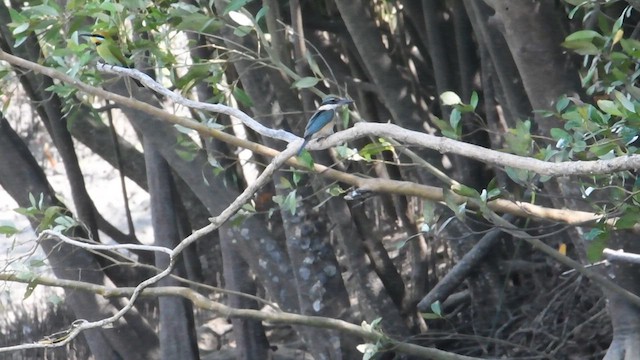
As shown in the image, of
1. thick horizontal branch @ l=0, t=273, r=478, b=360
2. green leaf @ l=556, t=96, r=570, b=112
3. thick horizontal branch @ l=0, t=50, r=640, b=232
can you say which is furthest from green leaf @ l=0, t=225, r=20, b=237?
green leaf @ l=556, t=96, r=570, b=112

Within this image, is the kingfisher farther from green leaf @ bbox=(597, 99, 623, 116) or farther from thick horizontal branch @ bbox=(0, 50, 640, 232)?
green leaf @ bbox=(597, 99, 623, 116)

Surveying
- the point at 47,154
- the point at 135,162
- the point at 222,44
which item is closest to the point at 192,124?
the point at 222,44

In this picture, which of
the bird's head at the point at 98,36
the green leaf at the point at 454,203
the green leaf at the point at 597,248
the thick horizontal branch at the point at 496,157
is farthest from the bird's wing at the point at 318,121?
the green leaf at the point at 597,248

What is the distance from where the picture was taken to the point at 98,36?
439 centimetres

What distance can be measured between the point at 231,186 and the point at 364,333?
1.57 meters

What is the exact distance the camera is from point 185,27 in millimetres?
4414

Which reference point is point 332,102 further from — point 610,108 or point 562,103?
point 610,108

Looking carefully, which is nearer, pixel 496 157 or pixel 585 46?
pixel 496 157

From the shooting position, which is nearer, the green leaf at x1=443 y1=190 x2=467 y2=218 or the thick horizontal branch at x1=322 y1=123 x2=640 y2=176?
the thick horizontal branch at x1=322 y1=123 x2=640 y2=176

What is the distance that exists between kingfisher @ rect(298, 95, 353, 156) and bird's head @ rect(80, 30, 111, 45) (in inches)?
36.0

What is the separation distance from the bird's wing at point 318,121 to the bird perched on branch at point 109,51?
2.67 ft

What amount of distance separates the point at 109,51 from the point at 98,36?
1.09 feet

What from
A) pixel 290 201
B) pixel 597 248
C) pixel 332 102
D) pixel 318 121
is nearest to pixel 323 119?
pixel 318 121

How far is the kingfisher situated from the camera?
384cm
